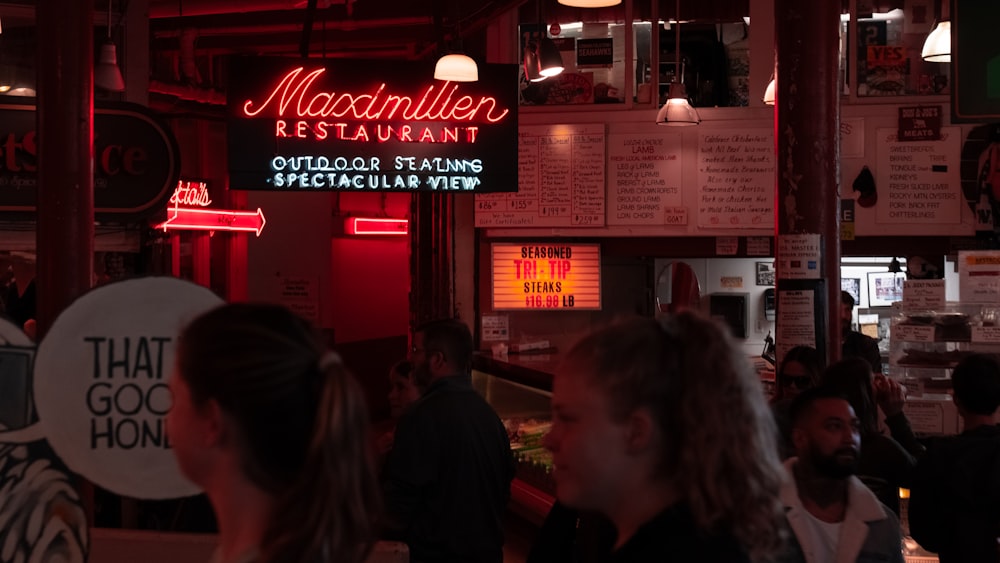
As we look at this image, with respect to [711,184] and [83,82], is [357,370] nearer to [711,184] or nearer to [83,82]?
[711,184]

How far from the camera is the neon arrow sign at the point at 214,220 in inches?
435

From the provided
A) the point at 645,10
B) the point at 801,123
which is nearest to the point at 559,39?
the point at 645,10

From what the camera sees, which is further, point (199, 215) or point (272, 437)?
point (199, 215)

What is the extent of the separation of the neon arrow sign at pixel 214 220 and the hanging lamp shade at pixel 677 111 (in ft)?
14.2

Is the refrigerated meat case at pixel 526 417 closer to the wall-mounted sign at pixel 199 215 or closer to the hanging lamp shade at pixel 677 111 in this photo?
the hanging lamp shade at pixel 677 111

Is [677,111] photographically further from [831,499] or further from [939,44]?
[831,499]

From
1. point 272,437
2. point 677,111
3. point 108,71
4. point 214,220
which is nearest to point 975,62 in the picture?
point 677,111

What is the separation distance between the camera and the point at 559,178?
9922 millimetres

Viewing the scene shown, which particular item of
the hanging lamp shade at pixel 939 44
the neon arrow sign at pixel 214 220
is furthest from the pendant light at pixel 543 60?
the neon arrow sign at pixel 214 220

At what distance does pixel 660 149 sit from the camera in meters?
9.80

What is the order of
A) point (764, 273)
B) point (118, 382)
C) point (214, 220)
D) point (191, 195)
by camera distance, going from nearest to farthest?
point (118, 382) → point (764, 273) → point (191, 195) → point (214, 220)

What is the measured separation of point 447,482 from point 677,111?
511 cm

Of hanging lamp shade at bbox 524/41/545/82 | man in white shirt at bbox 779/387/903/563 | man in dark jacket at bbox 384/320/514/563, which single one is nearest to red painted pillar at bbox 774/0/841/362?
man in dark jacket at bbox 384/320/514/563

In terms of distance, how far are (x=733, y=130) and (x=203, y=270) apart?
6618mm
